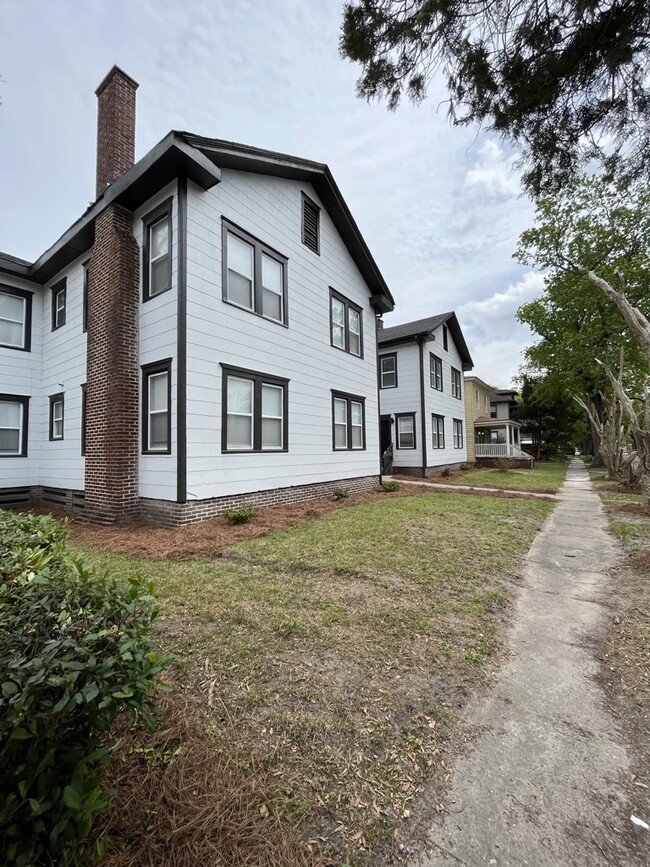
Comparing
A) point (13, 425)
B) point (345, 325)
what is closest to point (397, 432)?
point (345, 325)

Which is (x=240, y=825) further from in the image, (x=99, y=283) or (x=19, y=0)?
(x=99, y=283)

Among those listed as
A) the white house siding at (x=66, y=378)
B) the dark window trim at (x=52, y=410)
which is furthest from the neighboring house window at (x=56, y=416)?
the white house siding at (x=66, y=378)

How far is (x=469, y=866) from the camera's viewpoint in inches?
58.6

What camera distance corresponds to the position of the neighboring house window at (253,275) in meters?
8.43

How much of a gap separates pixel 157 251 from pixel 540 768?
9300mm

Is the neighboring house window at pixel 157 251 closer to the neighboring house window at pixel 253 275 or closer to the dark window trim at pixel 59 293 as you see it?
the neighboring house window at pixel 253 275

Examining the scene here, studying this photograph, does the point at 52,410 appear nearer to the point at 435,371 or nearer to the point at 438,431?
the point at 438,431

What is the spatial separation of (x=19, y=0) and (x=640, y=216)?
29230mm

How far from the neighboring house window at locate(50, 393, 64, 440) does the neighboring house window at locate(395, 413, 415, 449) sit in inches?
531

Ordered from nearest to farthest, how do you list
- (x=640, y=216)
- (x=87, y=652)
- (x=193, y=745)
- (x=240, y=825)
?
(x=87, y=652), (x=240, y=825), (x=193, y=745), (x=640, y=216)

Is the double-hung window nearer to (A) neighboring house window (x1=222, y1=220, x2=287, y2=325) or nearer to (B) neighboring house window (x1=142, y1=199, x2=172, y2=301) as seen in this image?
(A) neighboring house window (x1=222, y1=220, x2=287, y2=325)

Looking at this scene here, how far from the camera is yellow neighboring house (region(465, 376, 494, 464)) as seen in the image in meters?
26.2

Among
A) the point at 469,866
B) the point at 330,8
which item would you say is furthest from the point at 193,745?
the point at 330,8

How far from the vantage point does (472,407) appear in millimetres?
27641
